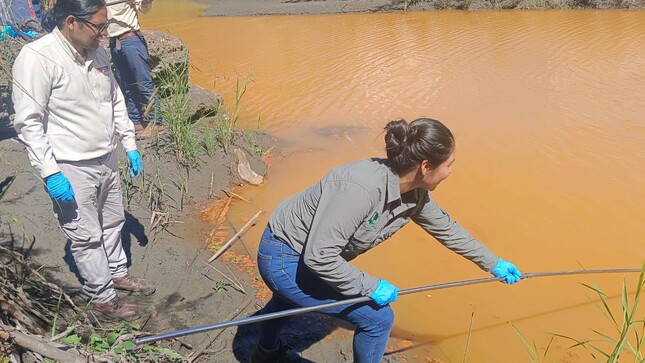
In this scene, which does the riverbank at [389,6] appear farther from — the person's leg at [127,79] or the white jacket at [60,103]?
the white jacket at [60,103]

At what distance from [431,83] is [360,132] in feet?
6.28

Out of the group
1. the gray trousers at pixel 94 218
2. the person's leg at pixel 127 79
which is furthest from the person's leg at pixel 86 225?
the person's leg at pixel 127 79

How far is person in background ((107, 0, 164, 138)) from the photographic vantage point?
4844 mm

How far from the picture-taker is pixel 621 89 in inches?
269

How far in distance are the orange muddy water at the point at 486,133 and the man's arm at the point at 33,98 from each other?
1849 millimetres

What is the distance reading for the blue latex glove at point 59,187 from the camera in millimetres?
2369

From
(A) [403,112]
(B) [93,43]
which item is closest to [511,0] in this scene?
(A) [403,112]

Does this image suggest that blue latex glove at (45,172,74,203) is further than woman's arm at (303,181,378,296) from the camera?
Yes

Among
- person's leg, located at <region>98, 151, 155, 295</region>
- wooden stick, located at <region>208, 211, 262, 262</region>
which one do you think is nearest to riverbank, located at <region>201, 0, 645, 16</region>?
wooden stick, located at <region>208, 211, 262, 262</region>

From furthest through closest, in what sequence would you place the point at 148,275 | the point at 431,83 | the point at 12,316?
1. the point at 431,83
2. the point at 148,275
3. the point at 12,316

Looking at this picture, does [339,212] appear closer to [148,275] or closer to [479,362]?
[479,362]

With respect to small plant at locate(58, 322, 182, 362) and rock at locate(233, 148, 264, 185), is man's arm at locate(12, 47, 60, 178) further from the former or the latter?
rock at locate(233, 148, 264, 185)

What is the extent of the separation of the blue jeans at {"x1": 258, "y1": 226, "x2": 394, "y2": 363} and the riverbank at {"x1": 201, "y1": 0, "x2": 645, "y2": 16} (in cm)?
1165

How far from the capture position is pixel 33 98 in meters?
2.23
